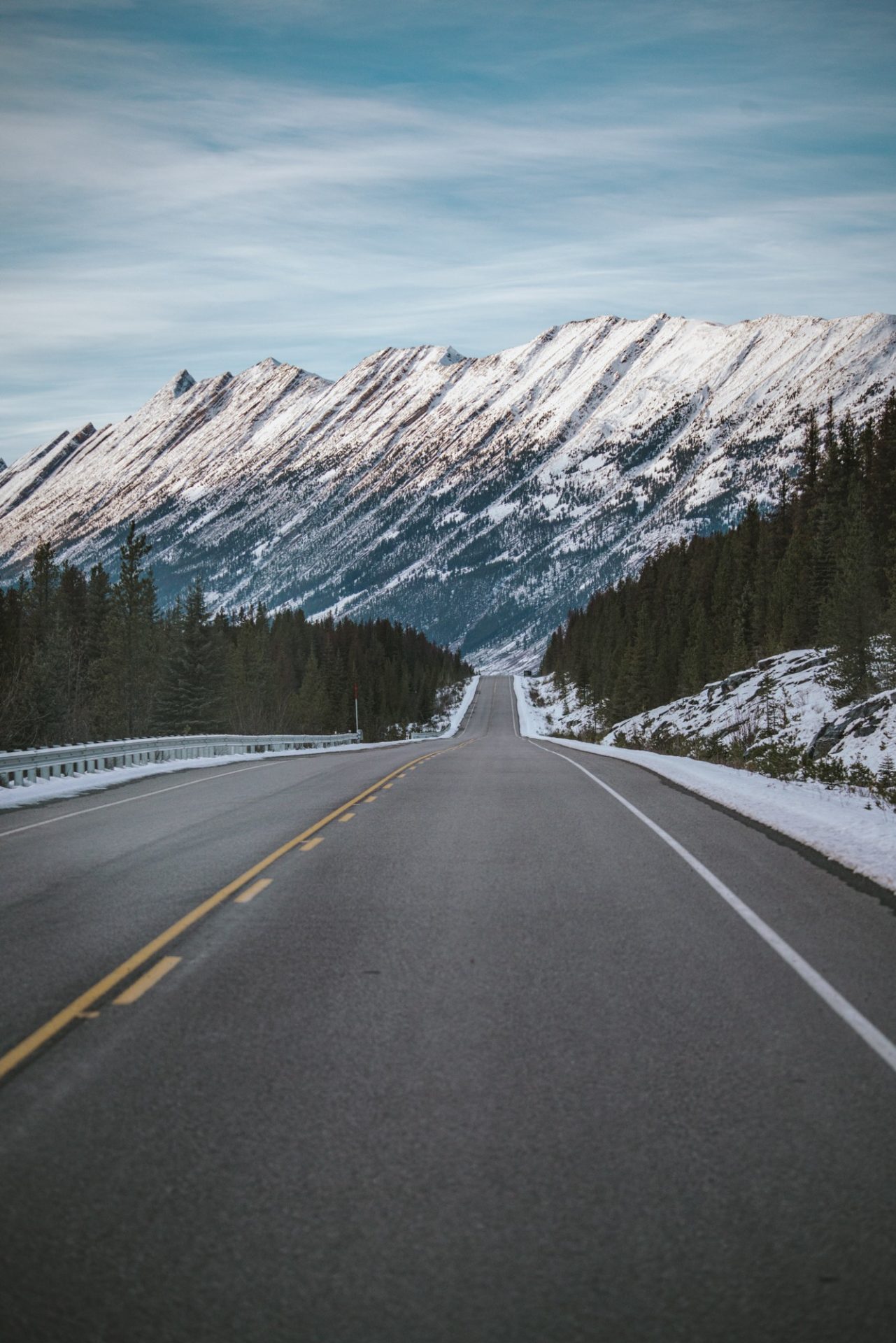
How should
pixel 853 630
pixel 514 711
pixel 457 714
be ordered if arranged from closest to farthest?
pixel 853 630 → pixel 514 711 → pixel 457 714

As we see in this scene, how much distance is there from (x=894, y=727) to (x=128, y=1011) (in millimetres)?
21370

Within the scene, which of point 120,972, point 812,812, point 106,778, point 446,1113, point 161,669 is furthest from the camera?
point 161,669

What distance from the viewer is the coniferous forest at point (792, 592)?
40.8 metres

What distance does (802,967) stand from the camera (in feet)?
21.9

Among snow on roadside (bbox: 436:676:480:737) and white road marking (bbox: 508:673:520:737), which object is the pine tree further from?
snow on roadside (bbox: 436:676:480:737)

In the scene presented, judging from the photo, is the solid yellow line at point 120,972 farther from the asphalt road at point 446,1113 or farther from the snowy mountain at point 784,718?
the snowy mountain at point 784,718

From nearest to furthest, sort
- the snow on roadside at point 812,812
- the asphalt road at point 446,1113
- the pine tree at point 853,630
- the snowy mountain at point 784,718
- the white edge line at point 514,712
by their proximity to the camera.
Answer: the asphalt road at point 446,1113 < the snow on roadside at point 812,812 < the snowy mountain at point 784,718 < the pine tree at point 853,630 < the white edge line at point 514,712

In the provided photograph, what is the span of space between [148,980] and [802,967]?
3.92 metres

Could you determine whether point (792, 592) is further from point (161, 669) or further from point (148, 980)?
point (148, 980)

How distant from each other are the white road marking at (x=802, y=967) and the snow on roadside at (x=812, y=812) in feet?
4.56

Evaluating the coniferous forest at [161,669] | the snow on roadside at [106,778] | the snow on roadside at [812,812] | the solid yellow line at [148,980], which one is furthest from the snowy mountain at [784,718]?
the coniferous forest at [161,669]

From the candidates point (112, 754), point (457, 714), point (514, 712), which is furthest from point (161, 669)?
point (112, 754)

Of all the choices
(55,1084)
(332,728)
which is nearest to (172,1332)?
(55,1084)

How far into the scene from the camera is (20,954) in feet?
23.3
